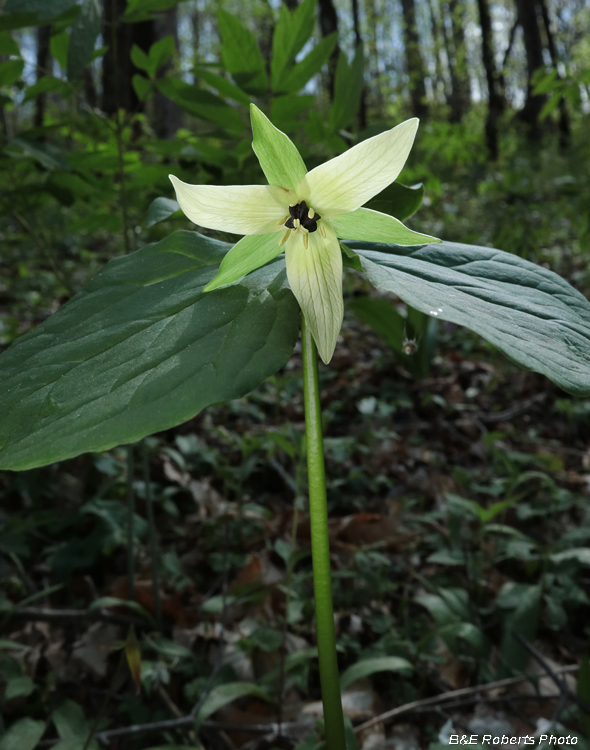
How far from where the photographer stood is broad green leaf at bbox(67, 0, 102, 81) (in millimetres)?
938

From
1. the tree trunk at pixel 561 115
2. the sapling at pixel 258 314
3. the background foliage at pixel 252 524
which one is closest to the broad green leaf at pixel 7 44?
the background foliage at pixel 252 524

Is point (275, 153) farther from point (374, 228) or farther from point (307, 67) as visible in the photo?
point (307, 67)

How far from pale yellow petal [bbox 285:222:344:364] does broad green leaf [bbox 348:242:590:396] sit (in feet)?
0.12

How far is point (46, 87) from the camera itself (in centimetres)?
117

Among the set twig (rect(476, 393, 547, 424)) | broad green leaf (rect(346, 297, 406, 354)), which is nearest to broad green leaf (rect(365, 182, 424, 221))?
broad green leaf (rect(346, 297, 406, 354))

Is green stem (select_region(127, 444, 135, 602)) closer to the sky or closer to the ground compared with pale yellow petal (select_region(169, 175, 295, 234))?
closer to the ground

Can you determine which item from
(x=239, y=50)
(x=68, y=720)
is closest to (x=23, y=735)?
(x=68, y=720)

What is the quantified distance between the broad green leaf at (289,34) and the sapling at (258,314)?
0.64 metres

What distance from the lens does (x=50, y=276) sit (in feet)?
15.5

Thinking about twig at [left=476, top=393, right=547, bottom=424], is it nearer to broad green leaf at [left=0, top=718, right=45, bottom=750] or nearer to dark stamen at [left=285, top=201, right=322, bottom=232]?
broad green leaf at [left=0, top=718, right=45, bottom=750]

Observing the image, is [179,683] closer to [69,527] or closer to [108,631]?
[108,631]

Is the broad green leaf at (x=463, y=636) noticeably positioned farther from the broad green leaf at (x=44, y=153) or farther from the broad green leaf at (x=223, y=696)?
the broad green leaf at (x=44, y=153)

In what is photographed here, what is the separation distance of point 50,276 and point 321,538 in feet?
15.8

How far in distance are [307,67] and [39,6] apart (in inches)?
20.8
